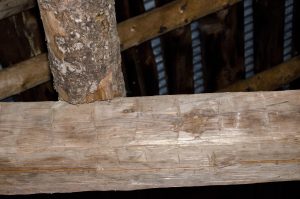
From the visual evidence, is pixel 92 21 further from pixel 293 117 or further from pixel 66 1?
pixel 293 117

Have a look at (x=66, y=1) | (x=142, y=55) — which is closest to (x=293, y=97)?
(x=66, y=1)

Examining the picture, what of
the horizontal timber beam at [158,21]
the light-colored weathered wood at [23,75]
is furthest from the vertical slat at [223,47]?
the light-colored weathered wood at [23,75]

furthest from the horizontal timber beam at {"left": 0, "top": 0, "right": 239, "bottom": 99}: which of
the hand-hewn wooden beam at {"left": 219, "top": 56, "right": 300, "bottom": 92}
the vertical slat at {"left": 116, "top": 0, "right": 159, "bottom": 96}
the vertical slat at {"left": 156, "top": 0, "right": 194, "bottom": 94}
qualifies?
the hand-hewn wooden beam at {"left": 219, "top": 56, "right": 300, "bottom": 92}

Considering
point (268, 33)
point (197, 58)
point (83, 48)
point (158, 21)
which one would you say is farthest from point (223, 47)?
point (83, 48)

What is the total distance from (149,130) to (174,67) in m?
2.54

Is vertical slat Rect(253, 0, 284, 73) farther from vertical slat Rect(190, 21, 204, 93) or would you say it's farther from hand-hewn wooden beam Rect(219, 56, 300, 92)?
vertical slat Rect(190, 21, 204, 93)

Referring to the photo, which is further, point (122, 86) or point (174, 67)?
point (174, 67)

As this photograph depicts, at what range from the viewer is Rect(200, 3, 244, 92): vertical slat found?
3.76 m

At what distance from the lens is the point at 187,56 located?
388 cm

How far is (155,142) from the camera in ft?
4.58

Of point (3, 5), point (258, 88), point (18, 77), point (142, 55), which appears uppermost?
point (3, 5)

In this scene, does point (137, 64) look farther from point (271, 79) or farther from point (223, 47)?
point (271, 79)

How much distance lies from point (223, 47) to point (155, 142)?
2.76m

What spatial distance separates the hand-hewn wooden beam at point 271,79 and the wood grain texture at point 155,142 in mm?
2720
